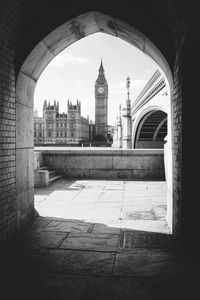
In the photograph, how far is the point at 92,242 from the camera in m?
3.84

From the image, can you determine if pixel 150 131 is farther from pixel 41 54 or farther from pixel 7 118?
pixel 7 118

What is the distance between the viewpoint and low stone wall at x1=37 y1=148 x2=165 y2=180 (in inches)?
402

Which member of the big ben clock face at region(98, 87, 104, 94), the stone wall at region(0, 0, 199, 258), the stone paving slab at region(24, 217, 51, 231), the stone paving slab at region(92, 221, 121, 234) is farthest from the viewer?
the big ben clock face at region(98, 87, 104, 94)

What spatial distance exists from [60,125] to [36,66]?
10016cm

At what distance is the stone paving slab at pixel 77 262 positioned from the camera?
299 cm

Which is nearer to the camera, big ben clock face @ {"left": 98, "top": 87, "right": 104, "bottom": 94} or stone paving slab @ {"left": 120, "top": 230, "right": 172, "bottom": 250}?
stone paving slab @ {"left": 120, "top": 230, "right": 172, "bottom": 250}

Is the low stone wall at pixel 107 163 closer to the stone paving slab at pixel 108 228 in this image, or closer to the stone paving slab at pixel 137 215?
the stone paving slab at pixel 137 215

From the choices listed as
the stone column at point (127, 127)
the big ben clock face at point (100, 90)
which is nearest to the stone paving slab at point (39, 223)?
the stone column at point (127, 127)

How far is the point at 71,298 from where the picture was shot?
245cm

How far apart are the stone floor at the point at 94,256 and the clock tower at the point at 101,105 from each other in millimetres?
104047

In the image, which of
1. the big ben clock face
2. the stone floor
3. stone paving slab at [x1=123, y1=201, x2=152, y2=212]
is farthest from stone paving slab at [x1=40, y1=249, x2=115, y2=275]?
the big ben clock face

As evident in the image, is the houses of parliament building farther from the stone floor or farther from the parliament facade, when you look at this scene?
the stone floor

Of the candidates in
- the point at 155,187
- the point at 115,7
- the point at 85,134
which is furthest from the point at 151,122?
the point at 85,134

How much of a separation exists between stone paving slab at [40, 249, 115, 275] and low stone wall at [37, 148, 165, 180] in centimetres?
688
